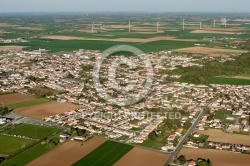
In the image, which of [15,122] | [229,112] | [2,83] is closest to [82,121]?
[15,122]

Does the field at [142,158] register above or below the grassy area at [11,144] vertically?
below

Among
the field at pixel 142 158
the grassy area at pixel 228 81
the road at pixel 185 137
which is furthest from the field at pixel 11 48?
the field at pixel 142 158

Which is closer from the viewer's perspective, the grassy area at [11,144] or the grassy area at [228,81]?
the grassy area at [11,144]

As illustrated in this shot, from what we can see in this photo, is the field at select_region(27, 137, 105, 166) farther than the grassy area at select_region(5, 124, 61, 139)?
No

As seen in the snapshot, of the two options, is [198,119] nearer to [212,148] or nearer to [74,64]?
[212,148]

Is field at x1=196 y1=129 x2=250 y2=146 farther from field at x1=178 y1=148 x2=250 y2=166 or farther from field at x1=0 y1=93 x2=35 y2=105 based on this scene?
field at x1=0 y1=93 x2=35 y2=105

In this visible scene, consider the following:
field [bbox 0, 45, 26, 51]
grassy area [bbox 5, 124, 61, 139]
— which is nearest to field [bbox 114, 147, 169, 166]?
grassy area [bbox 5, 124, 61, 139]

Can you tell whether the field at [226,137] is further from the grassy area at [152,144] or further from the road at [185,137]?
the grassy area at [152,144]
